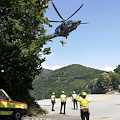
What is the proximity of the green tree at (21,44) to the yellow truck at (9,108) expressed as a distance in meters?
1.76

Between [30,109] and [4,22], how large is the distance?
690cm

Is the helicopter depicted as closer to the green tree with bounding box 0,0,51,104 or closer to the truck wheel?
the green tree with bounding box 0,0,51,104

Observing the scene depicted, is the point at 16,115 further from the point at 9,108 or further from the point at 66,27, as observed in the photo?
the point at 66,27

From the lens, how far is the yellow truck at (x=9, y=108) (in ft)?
30.2

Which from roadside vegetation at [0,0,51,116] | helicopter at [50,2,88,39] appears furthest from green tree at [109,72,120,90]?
roadside vegetation at [0,0,51,116]

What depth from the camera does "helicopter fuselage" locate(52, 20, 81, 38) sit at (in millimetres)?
26125

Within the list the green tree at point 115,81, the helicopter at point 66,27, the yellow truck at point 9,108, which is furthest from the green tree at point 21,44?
the green tree at point 115,81

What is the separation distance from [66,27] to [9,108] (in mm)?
18538

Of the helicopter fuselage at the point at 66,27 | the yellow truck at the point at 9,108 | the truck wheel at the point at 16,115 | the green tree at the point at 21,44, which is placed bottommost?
the truck wheel at the point at 16,115

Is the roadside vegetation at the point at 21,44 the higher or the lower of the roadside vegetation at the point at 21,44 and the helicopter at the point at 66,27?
the lower

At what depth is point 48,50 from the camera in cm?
1395

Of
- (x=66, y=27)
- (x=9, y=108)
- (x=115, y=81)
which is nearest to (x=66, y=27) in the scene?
(x=66, y=27)

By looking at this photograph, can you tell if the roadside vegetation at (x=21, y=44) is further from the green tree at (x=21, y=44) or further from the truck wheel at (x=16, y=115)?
the truck wheel at (x=16, y=115)

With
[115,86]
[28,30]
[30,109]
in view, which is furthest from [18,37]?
[115,86]
